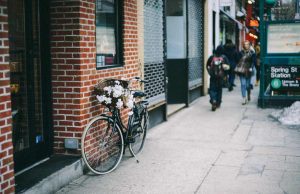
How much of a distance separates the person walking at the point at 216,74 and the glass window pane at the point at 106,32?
15.2 ft

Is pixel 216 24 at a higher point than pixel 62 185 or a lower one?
higher

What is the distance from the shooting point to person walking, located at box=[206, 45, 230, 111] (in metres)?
11.7

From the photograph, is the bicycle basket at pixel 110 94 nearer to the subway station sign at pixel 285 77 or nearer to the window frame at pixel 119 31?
the window frame at pixel 119 31

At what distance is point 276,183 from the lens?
5.82 metres

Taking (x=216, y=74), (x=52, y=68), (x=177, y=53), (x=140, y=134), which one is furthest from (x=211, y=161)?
(x=177, y=53)

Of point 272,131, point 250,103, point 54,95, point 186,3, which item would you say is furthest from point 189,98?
point 54,95

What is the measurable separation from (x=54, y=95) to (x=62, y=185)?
1.27 meters

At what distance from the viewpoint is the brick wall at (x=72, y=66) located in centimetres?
603

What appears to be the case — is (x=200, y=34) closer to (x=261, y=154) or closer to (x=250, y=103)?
(x=250, y=103)

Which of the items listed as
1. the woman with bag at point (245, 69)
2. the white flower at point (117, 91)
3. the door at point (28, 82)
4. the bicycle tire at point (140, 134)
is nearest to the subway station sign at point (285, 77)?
the woman with bag at point (245, 69)

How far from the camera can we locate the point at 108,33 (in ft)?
24.0

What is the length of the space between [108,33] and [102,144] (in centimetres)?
191

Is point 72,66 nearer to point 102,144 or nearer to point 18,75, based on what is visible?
point 18,75

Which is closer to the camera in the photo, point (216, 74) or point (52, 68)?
point (52, 68)
